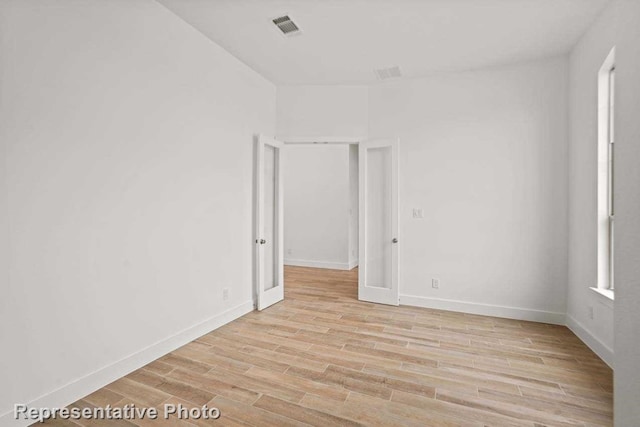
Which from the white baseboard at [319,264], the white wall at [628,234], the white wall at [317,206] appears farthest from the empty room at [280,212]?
the white wall at [317,206]

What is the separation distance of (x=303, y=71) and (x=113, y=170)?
2.56m

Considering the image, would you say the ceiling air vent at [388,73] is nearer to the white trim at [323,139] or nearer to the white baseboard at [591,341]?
the white trim at [323,139]

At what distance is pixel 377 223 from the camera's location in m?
4.44

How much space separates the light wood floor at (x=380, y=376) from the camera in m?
2.00

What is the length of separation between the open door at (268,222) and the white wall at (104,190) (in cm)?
54

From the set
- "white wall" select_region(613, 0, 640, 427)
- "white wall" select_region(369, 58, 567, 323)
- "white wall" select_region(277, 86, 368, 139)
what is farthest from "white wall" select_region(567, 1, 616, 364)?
"white wall" select_region(277, 86, 368, 139)

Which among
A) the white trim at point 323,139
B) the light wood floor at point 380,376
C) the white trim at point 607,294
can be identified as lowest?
the light wood floor at point 380,376

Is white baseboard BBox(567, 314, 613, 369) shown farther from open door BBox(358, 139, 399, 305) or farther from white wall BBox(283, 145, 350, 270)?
white wall BBox(283, 145, 350, 270)

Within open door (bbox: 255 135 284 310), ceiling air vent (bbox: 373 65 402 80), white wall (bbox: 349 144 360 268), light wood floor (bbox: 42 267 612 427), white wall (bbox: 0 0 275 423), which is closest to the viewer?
white wall (bbox: 0 0 275 423)

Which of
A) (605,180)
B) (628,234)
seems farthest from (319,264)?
(628,234)

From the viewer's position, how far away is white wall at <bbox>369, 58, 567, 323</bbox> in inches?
141

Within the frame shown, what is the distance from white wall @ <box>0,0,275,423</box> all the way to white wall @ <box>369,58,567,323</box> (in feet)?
7.67

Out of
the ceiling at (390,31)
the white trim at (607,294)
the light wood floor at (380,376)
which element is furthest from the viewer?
the ceiling at (390,31)

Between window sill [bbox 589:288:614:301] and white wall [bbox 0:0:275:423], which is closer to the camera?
white wall [bbox 0:0:275:423]
